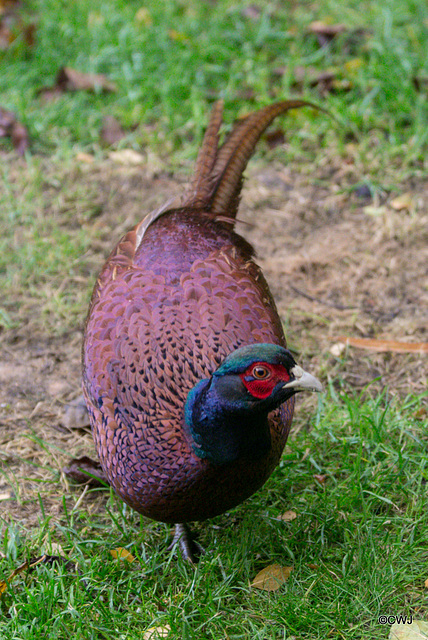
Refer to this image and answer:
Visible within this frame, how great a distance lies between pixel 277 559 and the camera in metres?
2.77

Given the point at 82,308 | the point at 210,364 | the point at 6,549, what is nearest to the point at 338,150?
the point at 82,308

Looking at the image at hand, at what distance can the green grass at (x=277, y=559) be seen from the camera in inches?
98.6

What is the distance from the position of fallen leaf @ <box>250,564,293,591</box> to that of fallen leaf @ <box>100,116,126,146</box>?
3.50 meters

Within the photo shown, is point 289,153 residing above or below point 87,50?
below

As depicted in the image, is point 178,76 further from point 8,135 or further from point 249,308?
point 249,308

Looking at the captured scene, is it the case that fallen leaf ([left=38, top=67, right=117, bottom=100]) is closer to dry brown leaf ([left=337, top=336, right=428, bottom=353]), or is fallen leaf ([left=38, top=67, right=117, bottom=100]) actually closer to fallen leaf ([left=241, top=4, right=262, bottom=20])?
fallen leaf ([left=241, top=4, right=262, bottom=20])

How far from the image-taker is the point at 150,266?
115 inches

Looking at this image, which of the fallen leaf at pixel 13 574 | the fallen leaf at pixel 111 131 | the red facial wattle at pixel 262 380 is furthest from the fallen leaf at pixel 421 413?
the fallen leaf at pixel 111 131

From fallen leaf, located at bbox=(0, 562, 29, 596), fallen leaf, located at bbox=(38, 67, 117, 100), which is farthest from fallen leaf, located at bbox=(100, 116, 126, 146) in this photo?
fallen leaf, located at bbox=(0, 562, 29, 596)

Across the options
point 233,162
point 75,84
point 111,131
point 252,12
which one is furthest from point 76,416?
point 252,12

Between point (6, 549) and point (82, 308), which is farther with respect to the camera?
point (82, 308)

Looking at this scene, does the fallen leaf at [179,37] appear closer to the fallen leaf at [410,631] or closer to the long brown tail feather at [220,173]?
the long brown tail feather at [220,173]

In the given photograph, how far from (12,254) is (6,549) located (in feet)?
6.94

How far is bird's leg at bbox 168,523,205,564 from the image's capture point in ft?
9.26
